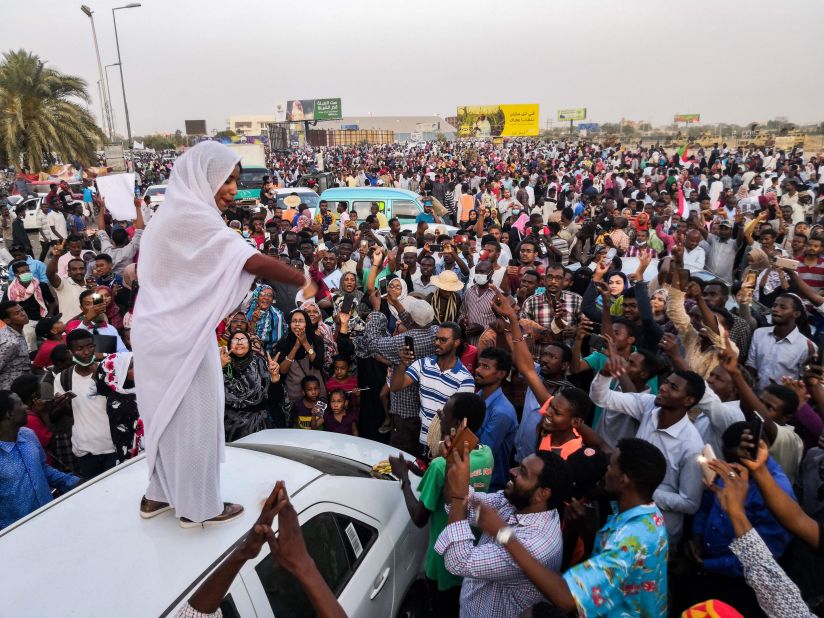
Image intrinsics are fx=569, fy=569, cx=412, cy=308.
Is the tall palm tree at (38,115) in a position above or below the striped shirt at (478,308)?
above

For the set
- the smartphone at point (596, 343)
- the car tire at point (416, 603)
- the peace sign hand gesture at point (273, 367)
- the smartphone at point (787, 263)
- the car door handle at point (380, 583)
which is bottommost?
the car tire at point (416, 603)

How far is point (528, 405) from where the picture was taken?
3912mm

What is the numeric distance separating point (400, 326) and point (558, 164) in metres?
24.7

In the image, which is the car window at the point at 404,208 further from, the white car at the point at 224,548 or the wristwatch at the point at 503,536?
the wristwatch at the point at 503,536

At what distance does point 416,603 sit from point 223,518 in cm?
143

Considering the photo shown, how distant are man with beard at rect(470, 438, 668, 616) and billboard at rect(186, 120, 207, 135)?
83800mm

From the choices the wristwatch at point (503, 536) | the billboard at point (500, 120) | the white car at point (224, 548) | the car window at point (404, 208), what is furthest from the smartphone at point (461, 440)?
the billboard at point (500, 120)

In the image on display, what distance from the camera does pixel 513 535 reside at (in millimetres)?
2344

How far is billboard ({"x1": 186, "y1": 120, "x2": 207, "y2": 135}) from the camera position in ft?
256

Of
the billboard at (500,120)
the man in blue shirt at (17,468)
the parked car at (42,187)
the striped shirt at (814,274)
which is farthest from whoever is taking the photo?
the billboard at (500,120)

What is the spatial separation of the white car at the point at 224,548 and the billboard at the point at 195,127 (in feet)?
272

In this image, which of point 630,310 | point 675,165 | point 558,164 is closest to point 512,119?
point 558,164

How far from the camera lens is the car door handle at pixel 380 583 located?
108 inches

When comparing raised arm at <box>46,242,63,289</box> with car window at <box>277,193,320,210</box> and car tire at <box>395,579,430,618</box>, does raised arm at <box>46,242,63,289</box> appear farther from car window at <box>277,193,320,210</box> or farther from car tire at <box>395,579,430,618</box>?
car window at <box>277,193,320,210</box>
